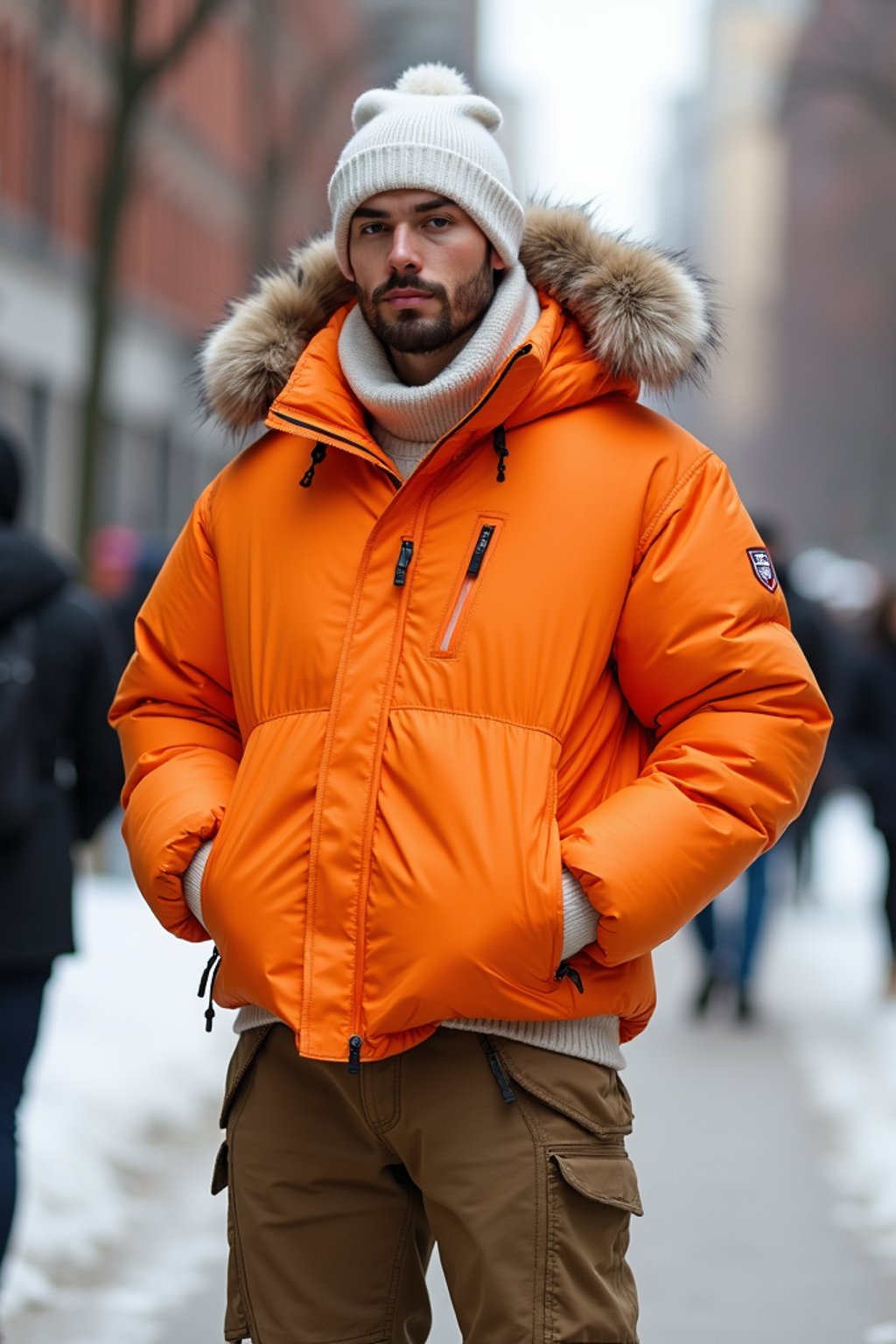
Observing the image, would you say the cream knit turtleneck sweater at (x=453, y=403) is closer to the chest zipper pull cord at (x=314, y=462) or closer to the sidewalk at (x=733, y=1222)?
the chest zipper pull cord at (x=314, y=462)

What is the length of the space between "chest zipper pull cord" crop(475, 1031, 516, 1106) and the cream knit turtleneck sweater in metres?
0.02

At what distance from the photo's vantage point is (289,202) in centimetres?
4256

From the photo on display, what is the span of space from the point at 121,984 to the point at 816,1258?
12.4 ft

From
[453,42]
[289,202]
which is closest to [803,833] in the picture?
[289,202]

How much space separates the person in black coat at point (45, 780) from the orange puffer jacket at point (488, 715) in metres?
1.25

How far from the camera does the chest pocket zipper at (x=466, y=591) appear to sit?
3301 mm

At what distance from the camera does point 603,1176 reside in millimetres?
3318

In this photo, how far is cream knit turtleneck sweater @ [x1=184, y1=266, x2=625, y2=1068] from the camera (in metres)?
3.34

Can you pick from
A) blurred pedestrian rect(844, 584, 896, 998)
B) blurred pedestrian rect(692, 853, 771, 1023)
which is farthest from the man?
blurred pedestrian rect(844, 584, 896, 998)

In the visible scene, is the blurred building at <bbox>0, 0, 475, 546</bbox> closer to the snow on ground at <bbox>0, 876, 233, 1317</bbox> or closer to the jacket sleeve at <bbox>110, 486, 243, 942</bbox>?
the snow on ground at <bbox>0, 876, 233, 1317</bbox>

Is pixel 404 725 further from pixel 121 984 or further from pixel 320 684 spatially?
pixel 121 984

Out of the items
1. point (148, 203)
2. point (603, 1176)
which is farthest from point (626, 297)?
point (148, 203)

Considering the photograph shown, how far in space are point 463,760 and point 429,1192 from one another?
64cm

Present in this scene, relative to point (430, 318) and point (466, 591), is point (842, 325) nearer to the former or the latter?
point (430, 318)
